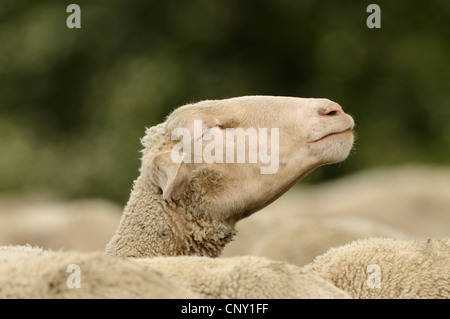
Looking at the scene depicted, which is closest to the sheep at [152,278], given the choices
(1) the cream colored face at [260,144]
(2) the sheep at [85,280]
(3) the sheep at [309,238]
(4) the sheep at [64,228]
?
(2) the sheep at [85,280]

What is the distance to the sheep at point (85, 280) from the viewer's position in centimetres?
188

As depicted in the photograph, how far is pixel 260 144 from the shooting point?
10.8 feet

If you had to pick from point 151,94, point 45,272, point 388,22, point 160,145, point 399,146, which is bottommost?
point 45,272

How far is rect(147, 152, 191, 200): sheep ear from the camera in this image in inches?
122

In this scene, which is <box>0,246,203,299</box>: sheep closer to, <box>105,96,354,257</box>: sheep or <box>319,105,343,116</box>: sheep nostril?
<box>105,96,354,257</box>: sheep

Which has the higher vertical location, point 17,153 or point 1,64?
point 1,64

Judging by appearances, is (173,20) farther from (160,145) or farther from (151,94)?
(160,145)

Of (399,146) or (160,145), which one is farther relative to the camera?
(399,146)

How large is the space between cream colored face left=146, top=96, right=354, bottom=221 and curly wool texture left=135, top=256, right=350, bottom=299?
100 centimetres

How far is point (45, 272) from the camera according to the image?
6.32 ft

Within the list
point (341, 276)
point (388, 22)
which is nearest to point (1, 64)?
point (388, 22)

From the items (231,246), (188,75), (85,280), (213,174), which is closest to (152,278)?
(85,280)

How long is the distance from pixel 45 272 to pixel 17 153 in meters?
11.6

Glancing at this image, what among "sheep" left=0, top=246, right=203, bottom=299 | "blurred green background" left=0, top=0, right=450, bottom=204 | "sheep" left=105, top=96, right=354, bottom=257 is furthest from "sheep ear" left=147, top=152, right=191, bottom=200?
"blurred green background" left=0, top=0, right=450, bottom=204
